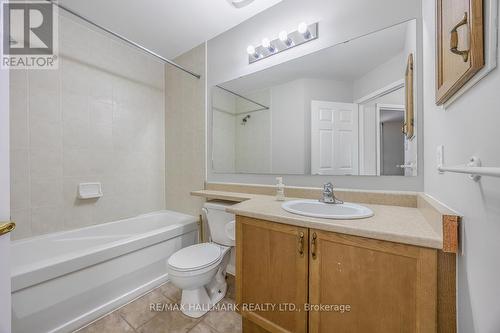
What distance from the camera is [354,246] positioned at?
88 cm

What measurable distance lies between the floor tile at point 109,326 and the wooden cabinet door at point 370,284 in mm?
1287

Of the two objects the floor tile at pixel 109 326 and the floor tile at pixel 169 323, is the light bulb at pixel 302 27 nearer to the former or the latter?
the floor tile at pixel 169 323

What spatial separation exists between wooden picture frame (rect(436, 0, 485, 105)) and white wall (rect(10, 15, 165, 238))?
271cm

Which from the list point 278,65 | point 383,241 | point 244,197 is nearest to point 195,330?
point 244,197

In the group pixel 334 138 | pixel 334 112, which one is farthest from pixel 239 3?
pixel 334 138

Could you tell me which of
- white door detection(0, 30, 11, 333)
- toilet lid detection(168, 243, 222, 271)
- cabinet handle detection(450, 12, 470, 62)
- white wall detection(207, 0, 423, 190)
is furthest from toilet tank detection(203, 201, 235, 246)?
cabinet handle detection(450, 12, 470, 62)

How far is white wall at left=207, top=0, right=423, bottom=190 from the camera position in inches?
51.1

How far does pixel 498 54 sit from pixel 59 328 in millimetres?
2382

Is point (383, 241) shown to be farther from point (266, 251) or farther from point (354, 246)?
point (266, 251)

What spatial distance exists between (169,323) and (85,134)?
1928 mm

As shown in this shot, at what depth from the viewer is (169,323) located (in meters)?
1.42

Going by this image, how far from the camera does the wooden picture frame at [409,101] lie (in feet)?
4.03

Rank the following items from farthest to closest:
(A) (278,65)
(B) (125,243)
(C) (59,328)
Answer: (A) (278,65), (B) (125,243), (C) (59,328)

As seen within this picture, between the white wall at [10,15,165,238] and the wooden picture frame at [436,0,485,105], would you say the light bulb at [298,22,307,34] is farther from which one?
the white wall at [10,15,165,238]
